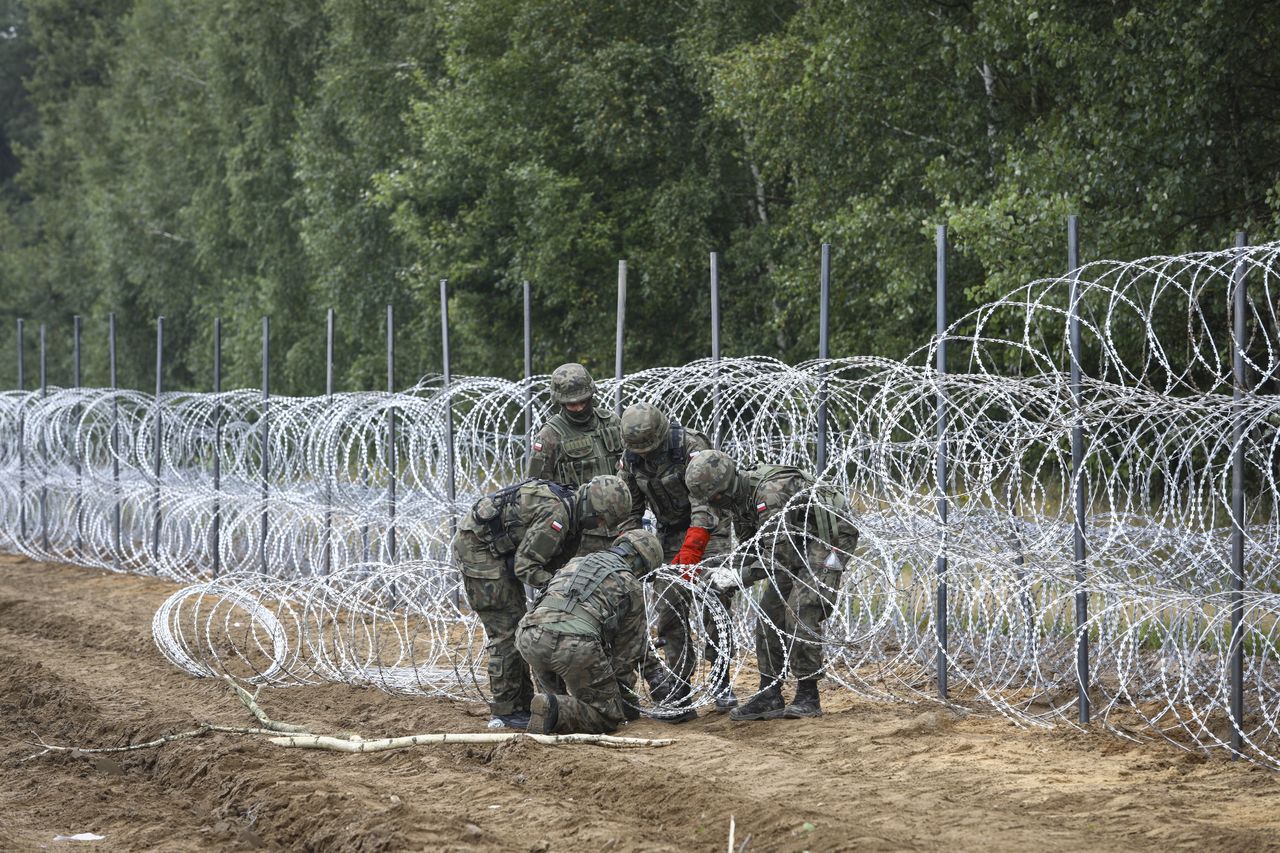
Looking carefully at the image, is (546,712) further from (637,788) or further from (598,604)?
(637,788)

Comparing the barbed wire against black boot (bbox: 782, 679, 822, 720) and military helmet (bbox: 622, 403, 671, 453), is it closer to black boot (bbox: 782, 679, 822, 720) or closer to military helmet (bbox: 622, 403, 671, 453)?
black boot (bbox: 782, 679, 822, 720)

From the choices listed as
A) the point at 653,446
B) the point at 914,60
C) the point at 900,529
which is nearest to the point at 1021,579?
the point at 900,529

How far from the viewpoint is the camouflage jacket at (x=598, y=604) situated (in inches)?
333

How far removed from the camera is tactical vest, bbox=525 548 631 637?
27.7 ft

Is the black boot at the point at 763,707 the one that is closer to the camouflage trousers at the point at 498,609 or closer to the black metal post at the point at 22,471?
the camouflage trousers at the point at 498,609

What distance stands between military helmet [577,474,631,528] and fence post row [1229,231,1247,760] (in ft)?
10.6

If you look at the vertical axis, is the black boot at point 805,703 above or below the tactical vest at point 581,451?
below

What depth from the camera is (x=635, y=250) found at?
2680 centimetres

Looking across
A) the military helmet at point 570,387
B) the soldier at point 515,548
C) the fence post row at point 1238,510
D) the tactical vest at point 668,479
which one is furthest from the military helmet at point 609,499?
the fence post row at point 1238,510

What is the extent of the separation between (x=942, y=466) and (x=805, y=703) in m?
1.62

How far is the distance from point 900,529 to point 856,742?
1.68 m

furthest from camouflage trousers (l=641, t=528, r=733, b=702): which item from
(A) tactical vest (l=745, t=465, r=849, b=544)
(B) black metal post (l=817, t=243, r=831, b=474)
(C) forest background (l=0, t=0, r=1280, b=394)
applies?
(C) forest background (l=0, t=0, r=1280, b=394)

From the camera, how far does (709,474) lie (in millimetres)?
8734

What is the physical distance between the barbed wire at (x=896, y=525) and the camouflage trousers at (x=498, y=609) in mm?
229
